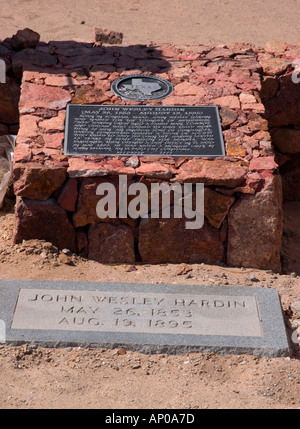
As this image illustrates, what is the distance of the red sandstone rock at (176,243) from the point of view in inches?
200

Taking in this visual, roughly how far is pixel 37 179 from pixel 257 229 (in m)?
1.53

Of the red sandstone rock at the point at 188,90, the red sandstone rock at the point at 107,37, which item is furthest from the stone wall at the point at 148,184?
the red sandstone rock at the point at 107,37

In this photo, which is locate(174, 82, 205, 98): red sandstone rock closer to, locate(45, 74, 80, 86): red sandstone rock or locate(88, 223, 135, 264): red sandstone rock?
locate(45, 74, 80, 86): red sandstone rock

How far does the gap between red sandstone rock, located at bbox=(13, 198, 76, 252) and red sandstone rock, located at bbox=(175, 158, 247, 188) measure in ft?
2.74

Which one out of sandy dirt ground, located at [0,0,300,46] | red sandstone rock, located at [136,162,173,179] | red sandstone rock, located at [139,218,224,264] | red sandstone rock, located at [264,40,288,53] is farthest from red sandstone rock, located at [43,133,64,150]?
sandy dirt ground, located at [0,0,300,46]

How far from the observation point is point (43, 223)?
5066 millimetres

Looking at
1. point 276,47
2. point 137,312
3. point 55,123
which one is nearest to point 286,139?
point 276,47

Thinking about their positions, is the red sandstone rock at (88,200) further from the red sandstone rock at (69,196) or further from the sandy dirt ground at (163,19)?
the sandy dirt ground at (163,19)

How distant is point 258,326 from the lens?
432cm

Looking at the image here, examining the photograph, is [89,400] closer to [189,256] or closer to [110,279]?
[110,279]

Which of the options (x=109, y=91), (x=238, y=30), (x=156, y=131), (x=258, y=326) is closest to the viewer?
(x=258, y=326)

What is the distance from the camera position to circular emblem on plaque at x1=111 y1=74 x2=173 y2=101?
5.73 m

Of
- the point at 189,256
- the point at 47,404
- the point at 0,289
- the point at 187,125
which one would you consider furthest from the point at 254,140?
the point at 47,404

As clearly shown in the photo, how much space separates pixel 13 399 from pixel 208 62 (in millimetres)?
3544
